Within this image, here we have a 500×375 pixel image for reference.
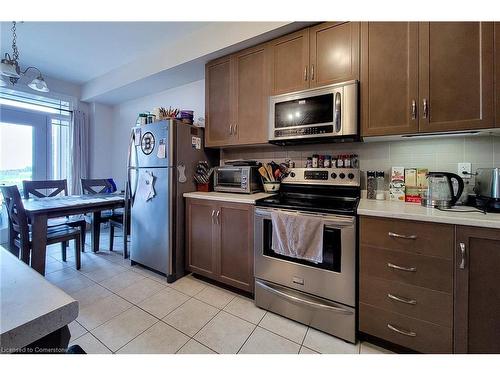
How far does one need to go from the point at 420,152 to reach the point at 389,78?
0.65 m

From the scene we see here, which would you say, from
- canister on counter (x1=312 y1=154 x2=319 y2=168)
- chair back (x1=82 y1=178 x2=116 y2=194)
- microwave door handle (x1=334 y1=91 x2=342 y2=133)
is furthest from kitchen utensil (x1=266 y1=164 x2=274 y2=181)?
chair back (x1=82 y1=178 x2=116 y2=194)

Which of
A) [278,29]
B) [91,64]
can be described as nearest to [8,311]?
[278,29]

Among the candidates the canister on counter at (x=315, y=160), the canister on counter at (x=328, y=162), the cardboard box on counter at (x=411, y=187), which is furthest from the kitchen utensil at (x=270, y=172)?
the cardboard box on counter at (x=411, y=187)

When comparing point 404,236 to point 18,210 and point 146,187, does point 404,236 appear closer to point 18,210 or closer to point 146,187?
point 146,187

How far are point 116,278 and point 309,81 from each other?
2.69 metres

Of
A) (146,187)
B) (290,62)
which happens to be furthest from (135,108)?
(290,62)

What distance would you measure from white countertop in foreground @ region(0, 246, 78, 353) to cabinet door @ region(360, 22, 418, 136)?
1.85m

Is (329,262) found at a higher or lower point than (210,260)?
higher

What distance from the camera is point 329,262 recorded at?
1500mm

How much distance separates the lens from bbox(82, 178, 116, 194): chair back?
3.15 metres

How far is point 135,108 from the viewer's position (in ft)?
12.6

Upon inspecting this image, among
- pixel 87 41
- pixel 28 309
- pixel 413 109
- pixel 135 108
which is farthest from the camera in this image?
→ pixel 135 108

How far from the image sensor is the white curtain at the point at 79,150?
3740mm

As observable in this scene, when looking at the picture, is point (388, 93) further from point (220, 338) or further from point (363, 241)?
point (220, 338)
